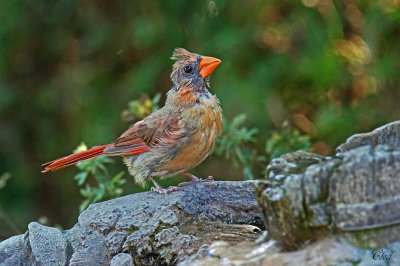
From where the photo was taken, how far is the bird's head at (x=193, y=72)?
165 inches

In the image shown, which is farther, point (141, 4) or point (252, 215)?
point (141, 4)

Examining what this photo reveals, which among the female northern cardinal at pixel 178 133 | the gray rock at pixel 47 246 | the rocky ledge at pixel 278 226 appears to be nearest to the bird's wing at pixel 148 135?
the female northern cardinal at pixel 178 133

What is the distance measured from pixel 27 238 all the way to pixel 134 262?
21.5 inches

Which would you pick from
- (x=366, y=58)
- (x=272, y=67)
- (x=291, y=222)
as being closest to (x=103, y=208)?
(x=291, y=222)

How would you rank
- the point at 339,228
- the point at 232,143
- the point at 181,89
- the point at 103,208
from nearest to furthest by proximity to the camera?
the point at 339,228, the point at 103,208, the point at 181,89, the point at 232,143

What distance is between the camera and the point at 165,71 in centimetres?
595

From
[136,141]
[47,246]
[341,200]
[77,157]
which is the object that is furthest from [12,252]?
[341,200]

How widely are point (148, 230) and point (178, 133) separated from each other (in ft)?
3.04

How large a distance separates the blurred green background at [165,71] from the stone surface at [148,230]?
1730 millimetres

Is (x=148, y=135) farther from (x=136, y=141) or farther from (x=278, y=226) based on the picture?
(x=278, y=226)

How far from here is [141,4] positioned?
19.9 ft

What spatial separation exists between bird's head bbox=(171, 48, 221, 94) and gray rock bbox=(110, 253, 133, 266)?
52.4 inches

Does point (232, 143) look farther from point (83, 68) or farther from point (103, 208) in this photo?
point (83, 68)

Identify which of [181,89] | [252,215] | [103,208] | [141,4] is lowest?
[252,215]
